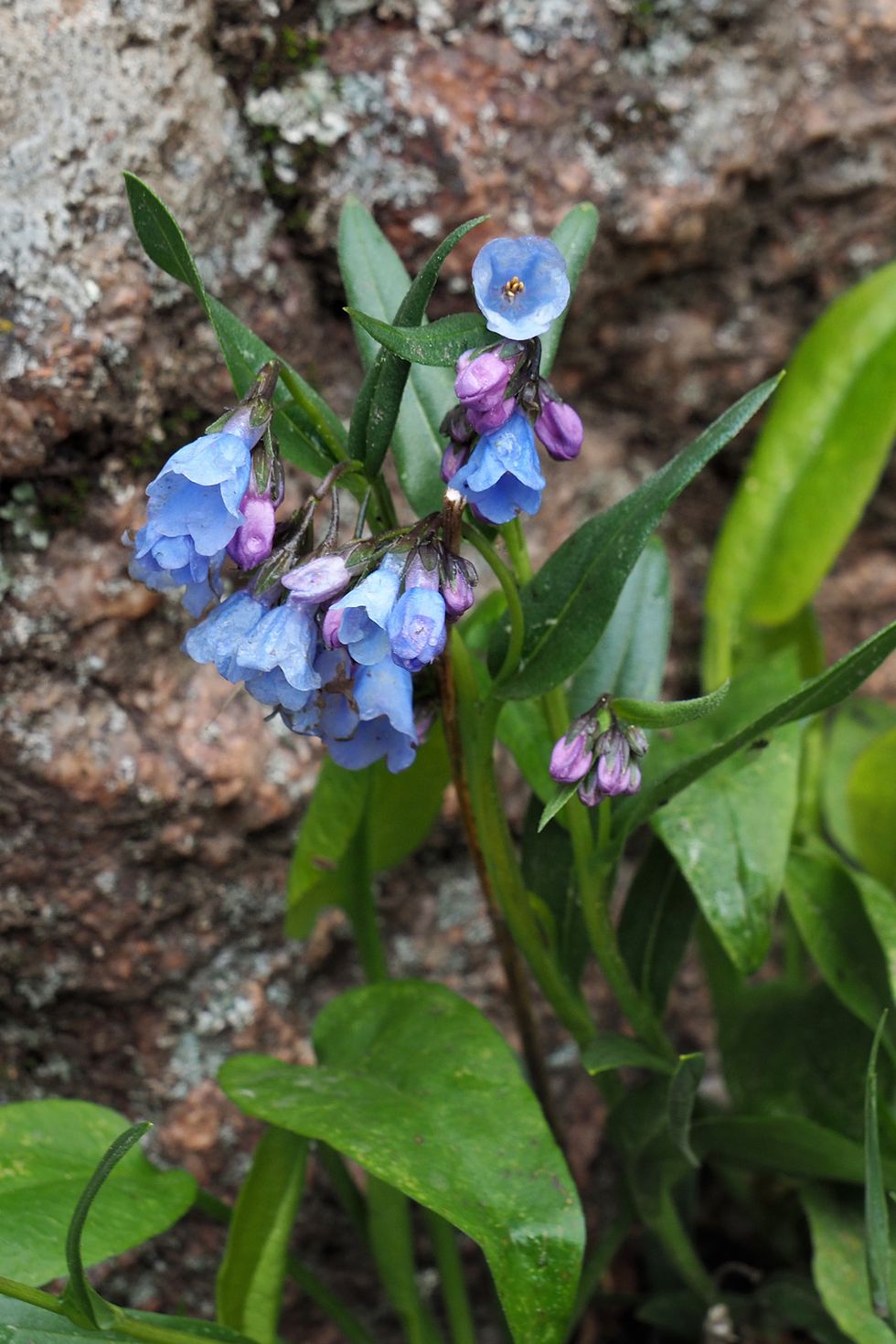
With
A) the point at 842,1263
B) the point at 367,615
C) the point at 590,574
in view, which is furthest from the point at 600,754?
the point at 842,1263

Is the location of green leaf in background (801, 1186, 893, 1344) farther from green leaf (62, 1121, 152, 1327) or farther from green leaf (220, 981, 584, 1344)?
green leaf (62, 1121, 152, 1327)

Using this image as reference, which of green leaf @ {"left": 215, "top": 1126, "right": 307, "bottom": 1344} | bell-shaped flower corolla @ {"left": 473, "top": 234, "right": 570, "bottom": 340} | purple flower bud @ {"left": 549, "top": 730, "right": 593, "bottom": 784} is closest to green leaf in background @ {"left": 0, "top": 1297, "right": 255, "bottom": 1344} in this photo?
green leaf @ {"left": 215, "top": 1126, "right": 307, "bottom": 1344}

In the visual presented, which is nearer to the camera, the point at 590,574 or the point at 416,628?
the point at 416,628

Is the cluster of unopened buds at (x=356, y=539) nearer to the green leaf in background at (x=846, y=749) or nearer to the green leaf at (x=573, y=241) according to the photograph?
the green leaf at (x=573, y=241)

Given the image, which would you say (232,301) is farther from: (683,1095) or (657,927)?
(683,1095)

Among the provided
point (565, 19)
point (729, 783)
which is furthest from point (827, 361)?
point (729, 783)

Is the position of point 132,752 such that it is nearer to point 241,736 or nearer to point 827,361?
point 241,736
